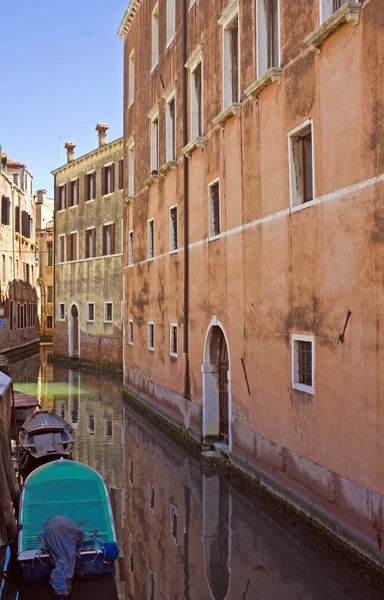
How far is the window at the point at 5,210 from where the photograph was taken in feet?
116

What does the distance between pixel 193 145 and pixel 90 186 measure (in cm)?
1782

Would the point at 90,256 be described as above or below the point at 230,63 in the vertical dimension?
below

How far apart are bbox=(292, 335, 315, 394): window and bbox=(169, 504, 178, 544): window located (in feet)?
8.38

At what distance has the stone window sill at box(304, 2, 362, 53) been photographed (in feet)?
24.9

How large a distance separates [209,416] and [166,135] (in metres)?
7.33

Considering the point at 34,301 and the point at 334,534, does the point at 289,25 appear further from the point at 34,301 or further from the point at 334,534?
the point at 34,301

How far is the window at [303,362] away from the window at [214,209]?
4376 mm

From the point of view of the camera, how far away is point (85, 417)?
18125 mm

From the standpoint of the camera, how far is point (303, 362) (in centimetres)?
928

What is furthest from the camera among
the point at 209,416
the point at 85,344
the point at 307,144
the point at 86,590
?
the point at 85,344

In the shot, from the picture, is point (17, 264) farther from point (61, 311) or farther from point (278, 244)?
point (278, 244)

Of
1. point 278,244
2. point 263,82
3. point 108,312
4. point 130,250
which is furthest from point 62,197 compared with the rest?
point 278,244

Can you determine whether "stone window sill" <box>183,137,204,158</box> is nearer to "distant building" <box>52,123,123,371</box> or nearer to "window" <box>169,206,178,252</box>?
"window" <box>169,206,178,252</box>

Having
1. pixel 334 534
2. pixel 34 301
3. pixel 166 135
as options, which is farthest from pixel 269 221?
pixel 34 301
